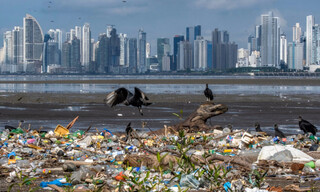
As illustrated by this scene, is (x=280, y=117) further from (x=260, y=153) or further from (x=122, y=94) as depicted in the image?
(x=122, y=94)

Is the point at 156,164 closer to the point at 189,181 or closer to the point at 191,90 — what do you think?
the point at 189,181

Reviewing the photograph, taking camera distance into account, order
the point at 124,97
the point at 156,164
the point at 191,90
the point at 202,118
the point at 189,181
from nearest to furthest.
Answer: the point at 189,181
the point at 156,164
the point at 124,97
the point at 202,118
the point at 191,90

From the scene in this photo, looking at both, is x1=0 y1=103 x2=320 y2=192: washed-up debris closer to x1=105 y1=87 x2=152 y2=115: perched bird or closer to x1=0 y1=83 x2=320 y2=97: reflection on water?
x1=105 y1=87 x2=152 y2=115: perched bird

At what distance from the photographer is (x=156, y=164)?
8.49 m

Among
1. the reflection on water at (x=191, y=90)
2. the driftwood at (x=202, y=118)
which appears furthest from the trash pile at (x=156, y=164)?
the reflection on water at (x=191, y=90)

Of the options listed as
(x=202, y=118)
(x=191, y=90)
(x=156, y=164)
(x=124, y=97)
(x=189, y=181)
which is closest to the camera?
(x=189, y=181)

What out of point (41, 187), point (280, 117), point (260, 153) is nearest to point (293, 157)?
point (260, 153)

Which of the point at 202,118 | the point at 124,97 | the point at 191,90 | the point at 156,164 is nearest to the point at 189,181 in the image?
the point at 156,164

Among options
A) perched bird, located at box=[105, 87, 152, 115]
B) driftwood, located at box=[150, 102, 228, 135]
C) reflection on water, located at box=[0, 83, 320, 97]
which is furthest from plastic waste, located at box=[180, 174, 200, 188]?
reflection on water, located at box=[0, 83, 320, 97]

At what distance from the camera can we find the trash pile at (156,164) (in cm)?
700

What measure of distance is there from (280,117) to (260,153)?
522 inches

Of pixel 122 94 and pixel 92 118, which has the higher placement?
pixel 122 94

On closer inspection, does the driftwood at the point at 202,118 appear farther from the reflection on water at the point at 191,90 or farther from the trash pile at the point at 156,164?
the reflection on water at the point at 191,90

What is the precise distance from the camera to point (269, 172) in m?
8.35
